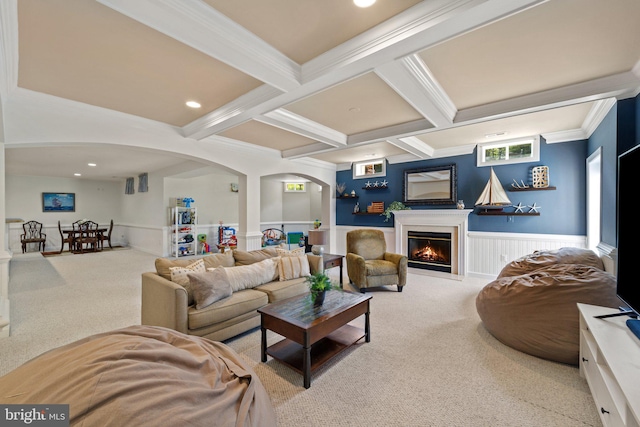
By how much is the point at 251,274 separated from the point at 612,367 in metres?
2.92

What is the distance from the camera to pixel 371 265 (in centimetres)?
436

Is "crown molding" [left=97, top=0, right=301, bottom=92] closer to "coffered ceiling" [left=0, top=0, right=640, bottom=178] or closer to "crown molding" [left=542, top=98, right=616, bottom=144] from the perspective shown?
"coffered ceiling" [left=0, top=0, right=640, bottom=178]

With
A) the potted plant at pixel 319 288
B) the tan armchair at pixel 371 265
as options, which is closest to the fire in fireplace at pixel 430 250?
the tan armchair at pixel 371 265

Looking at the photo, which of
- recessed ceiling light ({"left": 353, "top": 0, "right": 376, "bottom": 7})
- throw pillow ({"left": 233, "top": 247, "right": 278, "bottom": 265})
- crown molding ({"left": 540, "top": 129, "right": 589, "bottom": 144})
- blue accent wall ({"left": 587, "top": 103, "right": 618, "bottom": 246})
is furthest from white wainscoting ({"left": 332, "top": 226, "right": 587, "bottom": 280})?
recessed ceiling light ({"left": 353, "top": 0, "right": 376, "bottom": 7})

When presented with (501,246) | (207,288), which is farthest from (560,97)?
(207,288)

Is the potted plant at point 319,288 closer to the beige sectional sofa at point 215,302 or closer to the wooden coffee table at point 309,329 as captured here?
the wooden coffee table at point 309,329

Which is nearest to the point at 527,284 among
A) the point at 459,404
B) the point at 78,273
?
the point at 459,404

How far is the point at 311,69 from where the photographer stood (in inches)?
89.0

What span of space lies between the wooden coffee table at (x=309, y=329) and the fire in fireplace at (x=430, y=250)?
344cm

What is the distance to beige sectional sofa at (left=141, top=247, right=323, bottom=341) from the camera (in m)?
2.44

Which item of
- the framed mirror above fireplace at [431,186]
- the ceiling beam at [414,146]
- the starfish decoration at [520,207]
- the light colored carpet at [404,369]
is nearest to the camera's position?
the light colored carpet at [404,369]

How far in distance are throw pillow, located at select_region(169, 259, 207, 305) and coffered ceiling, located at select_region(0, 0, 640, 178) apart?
1.77 m

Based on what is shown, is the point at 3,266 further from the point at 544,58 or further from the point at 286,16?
the point at 544,58

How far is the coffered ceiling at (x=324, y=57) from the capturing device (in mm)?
1651
